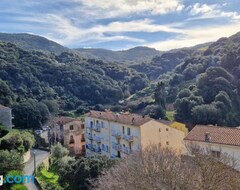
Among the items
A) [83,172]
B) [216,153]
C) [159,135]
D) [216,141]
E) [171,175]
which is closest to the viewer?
[171,175]

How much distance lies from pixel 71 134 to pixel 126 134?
1954 cm

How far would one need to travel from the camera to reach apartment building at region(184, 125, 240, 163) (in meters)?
28.3

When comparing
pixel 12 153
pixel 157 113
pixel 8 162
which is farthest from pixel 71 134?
pixel 8 162

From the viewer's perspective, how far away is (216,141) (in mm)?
29625

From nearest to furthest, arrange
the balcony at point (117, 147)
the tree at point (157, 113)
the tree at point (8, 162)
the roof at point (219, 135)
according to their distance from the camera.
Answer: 1. the roof at point (219, 135)
2. the tree at point (8, 162)
3. the balcony at point (117, 147)
4. the tree at point (157, 113)

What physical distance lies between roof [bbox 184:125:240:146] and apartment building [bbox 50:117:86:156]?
31.4 meters

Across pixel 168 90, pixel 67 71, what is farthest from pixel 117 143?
pixel 67 71

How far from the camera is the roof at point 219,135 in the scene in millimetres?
29047

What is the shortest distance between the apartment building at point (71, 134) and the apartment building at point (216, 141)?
3188 centimetres

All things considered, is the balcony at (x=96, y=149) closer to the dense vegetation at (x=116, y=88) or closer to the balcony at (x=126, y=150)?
the balcony at (x=126, y=150)

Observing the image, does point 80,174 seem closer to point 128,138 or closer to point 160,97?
point 128,138

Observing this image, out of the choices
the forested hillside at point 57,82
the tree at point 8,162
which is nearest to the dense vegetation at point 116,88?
the forested hillside at point 57,82

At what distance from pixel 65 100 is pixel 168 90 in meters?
27.6

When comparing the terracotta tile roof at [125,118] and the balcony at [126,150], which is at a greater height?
the terracotta tile roof at [125,118]
